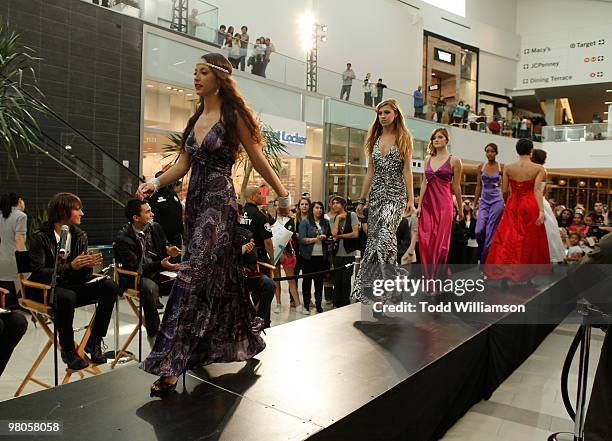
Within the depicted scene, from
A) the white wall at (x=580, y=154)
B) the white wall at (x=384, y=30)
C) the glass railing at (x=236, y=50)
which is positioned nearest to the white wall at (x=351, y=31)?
the white wall at (x=384, y=30)

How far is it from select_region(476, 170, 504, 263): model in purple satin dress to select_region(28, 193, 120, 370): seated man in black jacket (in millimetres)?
3828

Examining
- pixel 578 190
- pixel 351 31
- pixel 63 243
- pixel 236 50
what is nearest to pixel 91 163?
pixel 63 243

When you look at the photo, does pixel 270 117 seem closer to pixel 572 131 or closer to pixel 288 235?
pixel 288 235

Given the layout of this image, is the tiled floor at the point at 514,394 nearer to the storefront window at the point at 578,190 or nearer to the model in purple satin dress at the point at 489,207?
the model in purple satin dress at the point at 489,207

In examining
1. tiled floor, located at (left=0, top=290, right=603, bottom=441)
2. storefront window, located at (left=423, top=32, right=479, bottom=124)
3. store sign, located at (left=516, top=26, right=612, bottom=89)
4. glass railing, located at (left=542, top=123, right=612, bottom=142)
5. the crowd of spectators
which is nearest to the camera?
tiled floor, located at (left=0, top=290, right=603, bottom=441)

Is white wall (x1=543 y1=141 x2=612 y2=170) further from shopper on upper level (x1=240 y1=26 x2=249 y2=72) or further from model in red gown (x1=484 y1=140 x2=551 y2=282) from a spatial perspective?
model in red gown (x1=484 y1=140 x2=551 y2=282)

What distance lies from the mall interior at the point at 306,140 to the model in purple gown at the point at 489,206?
3.75 ft

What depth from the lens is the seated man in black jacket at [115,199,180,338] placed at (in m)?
3.65

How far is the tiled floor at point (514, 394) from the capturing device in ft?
9.93

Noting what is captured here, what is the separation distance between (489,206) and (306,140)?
9232mm

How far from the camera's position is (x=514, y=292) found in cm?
460

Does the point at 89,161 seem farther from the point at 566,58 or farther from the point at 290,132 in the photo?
the point at 566,58

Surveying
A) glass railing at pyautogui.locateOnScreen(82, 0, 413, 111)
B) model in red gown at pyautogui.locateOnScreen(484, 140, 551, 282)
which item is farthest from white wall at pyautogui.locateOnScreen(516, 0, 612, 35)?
model in red gown at pyautogui.locateOnScreen(484, 140, 551, 282)

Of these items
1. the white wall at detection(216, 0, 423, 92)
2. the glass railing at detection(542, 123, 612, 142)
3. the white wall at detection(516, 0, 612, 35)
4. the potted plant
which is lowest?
the potted plant
